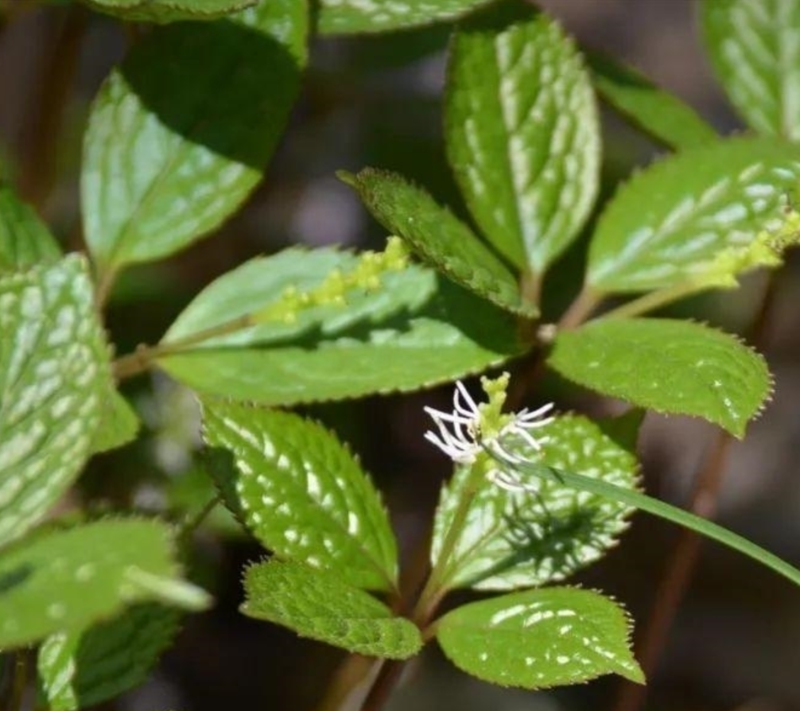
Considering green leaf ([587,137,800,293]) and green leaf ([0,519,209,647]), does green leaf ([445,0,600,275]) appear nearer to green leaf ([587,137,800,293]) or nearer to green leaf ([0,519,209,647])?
green leaf ([587,137,800,293])

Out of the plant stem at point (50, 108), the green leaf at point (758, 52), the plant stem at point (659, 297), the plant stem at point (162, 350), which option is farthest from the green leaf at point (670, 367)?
the plant stem at point (50, 108)

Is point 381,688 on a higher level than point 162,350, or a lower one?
lower

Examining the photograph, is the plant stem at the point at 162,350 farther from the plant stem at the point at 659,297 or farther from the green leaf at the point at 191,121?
the plant stem at the point at 659,297

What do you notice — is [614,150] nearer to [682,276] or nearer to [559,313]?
[559,313]

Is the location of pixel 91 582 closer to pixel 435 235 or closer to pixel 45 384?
pixel 45 384

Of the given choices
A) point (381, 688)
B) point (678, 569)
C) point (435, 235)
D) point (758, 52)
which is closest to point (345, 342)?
point (435, 235)

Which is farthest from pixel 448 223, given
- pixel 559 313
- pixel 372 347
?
pixel 559 313
